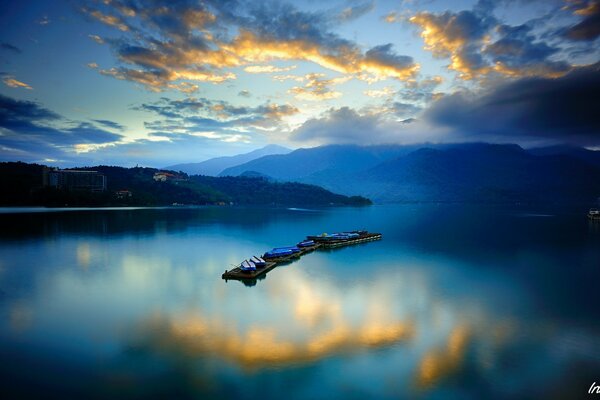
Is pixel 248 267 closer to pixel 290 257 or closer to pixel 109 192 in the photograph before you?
pixel 290 257

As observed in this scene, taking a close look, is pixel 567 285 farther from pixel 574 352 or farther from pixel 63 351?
pixel 63 351

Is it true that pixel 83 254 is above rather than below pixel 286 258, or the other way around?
above

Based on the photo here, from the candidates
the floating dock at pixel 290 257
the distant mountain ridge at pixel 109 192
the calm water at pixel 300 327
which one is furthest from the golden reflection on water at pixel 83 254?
the distant mountain ridge at pixel 109 192

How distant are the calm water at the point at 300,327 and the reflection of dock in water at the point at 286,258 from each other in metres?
1.14

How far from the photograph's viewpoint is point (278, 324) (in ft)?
66.1

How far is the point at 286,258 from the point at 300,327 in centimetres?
2091

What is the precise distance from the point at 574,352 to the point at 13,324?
2905 cm

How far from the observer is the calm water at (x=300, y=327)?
13602 millimetres

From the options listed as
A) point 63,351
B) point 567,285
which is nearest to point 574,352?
point 567,285

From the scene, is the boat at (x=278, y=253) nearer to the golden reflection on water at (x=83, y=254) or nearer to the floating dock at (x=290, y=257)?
the floating dock at (x=290, y=257)

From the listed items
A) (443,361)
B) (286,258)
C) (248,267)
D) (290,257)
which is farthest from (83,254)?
(443,361)

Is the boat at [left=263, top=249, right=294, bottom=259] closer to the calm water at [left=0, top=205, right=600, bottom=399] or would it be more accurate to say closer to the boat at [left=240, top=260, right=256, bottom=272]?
the calm water at [left=0, top=205, right=600, bottom=399]

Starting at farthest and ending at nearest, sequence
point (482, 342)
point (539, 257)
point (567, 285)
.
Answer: point (539, 257), point (567, 285), point (482, 342)

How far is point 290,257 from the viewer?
41.4 metres
